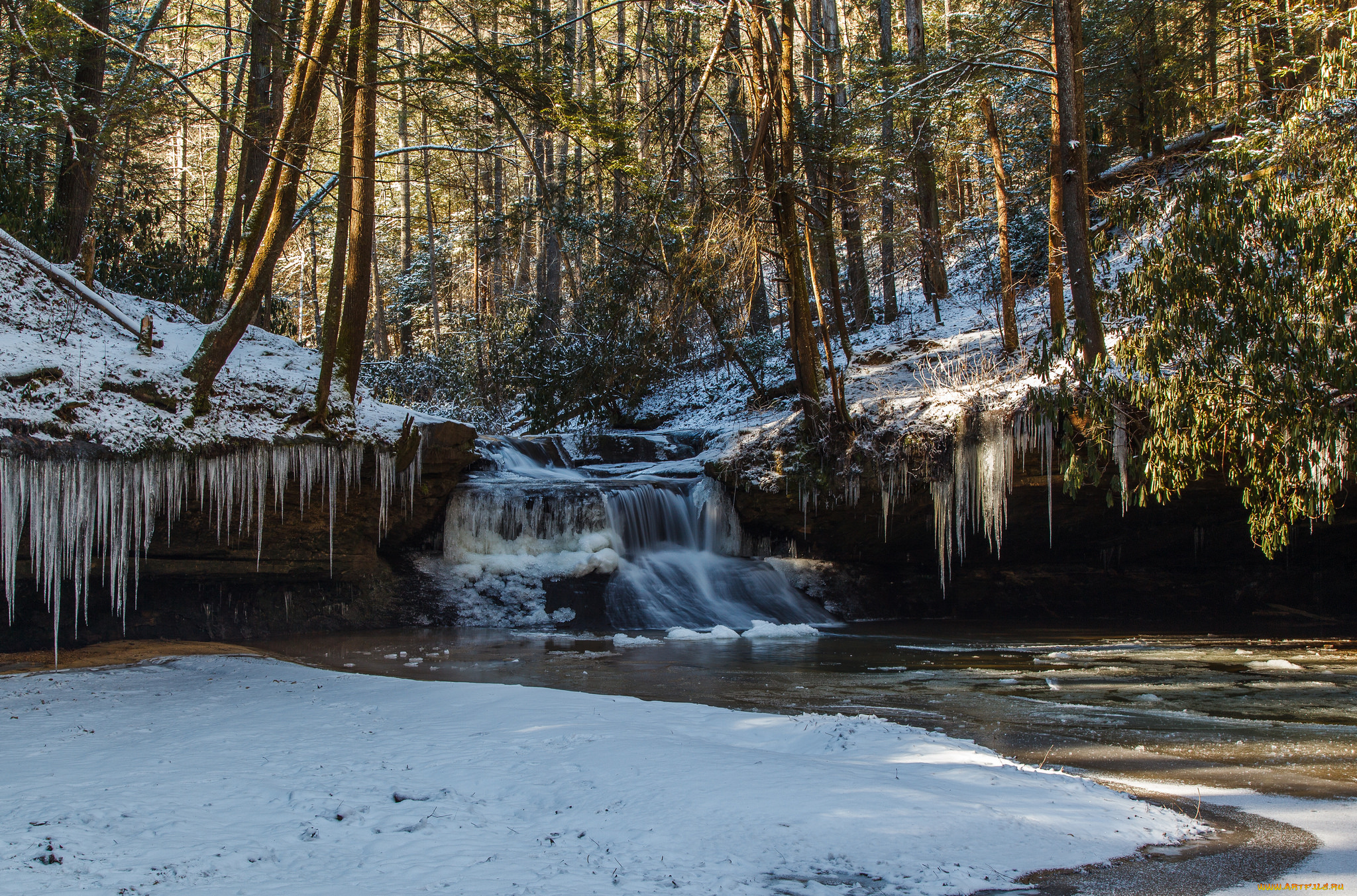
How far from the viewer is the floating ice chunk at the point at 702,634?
10.9m

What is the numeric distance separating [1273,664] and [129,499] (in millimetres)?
12104

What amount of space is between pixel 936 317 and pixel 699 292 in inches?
373

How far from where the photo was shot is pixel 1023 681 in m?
7.95

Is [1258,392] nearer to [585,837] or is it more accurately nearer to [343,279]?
[585,837]

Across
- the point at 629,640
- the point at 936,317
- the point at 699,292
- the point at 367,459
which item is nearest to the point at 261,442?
the point at 367,459

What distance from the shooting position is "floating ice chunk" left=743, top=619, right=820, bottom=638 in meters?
11.3

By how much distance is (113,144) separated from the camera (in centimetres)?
1307

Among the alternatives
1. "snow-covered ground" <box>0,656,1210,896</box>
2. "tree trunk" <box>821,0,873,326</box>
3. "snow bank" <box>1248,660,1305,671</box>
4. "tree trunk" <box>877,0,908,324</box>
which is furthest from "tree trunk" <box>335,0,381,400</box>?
"snow bank" <box>1248,660,1305,671</box>

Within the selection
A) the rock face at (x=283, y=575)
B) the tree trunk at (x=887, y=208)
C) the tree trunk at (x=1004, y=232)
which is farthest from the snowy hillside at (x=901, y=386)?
the rock face at (x=283, y=575)

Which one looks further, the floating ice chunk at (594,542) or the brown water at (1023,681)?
the floating ice chunk at (594,542)

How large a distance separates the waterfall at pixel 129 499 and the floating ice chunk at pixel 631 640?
3.82m

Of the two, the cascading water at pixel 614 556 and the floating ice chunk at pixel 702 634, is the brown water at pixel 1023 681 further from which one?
the cascading water at pixel 614 556

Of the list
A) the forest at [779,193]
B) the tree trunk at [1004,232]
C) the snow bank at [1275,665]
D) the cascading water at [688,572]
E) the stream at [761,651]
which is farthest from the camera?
the tree trunk at [1004,232]

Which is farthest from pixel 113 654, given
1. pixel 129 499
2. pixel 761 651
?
pixel 761 651
